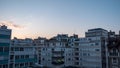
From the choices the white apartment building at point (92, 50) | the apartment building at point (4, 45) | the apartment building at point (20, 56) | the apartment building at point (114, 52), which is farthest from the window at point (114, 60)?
the apartment building at point (4, 45)

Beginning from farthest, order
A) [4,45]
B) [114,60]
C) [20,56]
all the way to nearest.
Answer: [114,60] → [20,56] → [4,45]

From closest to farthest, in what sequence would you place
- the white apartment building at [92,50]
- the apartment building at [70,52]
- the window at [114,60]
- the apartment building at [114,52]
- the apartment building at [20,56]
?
the apartment building at [70,52] < the apartment building at [20,56] < the apartment building at [114,52] < the window at [114,60] < the white apartment building at [92,50]

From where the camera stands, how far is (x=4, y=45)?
4519 centimetres

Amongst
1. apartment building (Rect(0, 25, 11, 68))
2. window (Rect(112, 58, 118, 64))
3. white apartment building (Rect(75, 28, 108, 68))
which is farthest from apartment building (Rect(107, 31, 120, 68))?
apartment building (Rect(0, 25, 11, 68))

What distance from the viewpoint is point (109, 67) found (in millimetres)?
59000

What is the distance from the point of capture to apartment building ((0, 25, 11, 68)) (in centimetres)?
4412

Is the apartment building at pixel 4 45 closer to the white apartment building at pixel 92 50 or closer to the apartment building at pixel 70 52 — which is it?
the apartment building at pixel 70 52

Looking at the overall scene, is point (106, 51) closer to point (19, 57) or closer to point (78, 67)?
point (78, 67)

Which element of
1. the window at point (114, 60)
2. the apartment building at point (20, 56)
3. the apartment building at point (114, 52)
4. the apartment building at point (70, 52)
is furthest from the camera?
the window at point (114, 60)

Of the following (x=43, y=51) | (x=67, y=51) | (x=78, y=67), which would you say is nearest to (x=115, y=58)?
(x=78, y=67)

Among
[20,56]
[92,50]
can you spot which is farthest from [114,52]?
[20,56]

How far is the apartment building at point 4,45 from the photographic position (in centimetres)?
4412

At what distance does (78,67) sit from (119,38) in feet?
74.8

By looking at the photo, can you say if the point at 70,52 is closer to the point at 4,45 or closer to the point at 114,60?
the point at 114,60
